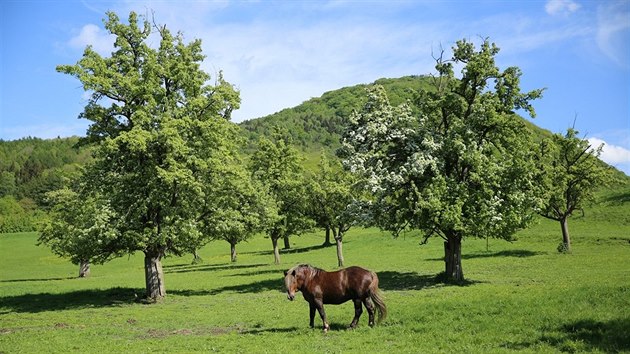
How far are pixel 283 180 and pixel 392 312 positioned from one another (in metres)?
47.8

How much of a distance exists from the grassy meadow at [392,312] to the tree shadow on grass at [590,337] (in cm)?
3

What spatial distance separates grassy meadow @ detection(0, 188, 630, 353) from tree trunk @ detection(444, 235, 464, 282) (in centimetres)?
166

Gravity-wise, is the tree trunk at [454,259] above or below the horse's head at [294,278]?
below

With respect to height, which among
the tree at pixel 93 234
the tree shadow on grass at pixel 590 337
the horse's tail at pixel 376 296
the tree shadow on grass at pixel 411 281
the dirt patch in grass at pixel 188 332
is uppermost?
the tree at pixel 93 234

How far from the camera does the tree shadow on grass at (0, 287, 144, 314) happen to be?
115 ft

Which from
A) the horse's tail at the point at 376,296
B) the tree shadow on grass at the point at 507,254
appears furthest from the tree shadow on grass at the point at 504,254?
the horse's tail at the point at 376,296

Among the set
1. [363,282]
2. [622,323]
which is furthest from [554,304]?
[363,282]

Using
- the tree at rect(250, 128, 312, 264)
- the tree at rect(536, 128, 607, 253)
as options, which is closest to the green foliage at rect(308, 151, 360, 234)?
the tree at rect(250, 128, 312, 264)

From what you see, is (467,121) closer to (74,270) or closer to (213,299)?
(213,299)

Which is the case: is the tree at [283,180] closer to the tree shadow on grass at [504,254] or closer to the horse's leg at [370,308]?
the tree shadow on grass at [504,254]

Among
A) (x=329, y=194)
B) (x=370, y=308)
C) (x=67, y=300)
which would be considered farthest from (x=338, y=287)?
(x=329, y=194)

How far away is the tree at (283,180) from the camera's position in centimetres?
6562

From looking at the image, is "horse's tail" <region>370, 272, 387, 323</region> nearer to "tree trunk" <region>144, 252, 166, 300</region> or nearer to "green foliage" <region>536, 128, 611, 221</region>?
"tree trunk" <region>144, 252, 166, 300</region>

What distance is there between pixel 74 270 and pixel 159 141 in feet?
192
